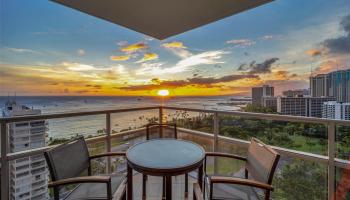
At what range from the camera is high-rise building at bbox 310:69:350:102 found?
110 inches

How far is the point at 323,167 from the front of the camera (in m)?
2.02

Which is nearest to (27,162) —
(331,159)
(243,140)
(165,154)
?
(165,154)

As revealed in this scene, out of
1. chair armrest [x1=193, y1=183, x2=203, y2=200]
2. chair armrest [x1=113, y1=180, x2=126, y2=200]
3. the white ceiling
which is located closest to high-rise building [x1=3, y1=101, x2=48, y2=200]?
chair armrest [x1=113, y1=180, x2=126, y2=200]

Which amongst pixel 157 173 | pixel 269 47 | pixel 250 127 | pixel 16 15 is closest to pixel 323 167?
pixel 250 127

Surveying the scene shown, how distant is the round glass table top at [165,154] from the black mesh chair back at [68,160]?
0.48m

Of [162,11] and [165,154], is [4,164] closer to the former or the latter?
[165,154]

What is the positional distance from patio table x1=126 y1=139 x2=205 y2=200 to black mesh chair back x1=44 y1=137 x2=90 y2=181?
1.63ft

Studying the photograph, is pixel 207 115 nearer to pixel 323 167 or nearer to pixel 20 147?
pixel 323 167

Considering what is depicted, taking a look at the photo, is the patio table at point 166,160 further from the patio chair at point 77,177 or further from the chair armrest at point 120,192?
the patio chair at point 77,177

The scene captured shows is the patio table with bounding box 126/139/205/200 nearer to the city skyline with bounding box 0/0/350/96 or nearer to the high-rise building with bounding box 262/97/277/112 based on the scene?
the high-rise building with bounding box 262/97/277/112

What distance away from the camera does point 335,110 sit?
2279 millimetres

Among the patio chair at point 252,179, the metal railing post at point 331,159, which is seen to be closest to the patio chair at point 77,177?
the patio chair at point 252,179

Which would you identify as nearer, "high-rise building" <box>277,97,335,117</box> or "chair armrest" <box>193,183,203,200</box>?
"chair armrest" <box>193,183,203,200</box>

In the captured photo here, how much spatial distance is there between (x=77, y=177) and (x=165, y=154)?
80cm
